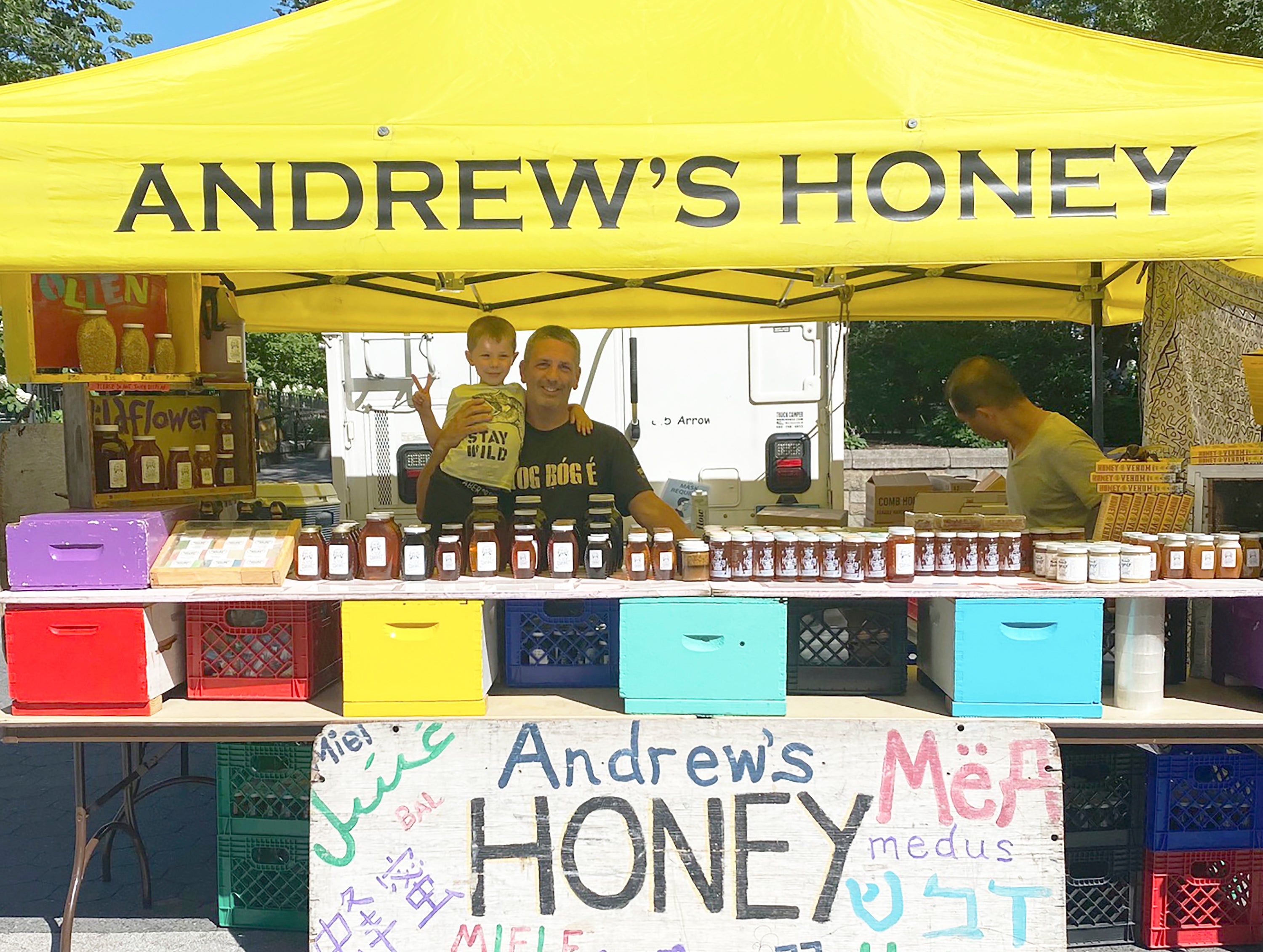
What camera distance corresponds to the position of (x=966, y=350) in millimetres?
16609

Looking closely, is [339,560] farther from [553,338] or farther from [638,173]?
[638,173]

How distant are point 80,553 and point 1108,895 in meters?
3.65

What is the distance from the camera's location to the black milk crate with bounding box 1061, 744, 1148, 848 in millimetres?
3428

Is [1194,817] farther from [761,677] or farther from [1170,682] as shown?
[761,677]

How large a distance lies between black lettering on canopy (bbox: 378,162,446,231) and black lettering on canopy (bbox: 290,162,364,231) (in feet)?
0.20

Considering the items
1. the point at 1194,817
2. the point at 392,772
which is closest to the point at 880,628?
the point at 1194,817

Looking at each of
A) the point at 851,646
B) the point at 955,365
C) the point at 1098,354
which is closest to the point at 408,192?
the point at 851,646

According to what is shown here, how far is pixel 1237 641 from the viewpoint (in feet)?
11.0

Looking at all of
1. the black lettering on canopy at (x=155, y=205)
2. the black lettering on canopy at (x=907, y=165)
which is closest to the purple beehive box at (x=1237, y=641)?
the black lettering on canopy at (x=907, y=165)

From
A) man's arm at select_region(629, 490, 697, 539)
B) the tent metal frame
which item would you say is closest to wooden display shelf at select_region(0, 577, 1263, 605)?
man's arm at select_region(629, 490, 697, 539)

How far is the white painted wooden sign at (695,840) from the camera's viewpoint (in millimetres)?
2990

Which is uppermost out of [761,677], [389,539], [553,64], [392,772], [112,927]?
[553,64]

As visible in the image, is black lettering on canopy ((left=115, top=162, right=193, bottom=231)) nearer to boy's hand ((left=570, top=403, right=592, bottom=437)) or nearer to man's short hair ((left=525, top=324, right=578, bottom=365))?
man's short hair ((left=525, top=324, right=578, bottom=365))

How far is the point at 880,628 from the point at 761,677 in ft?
1.71
